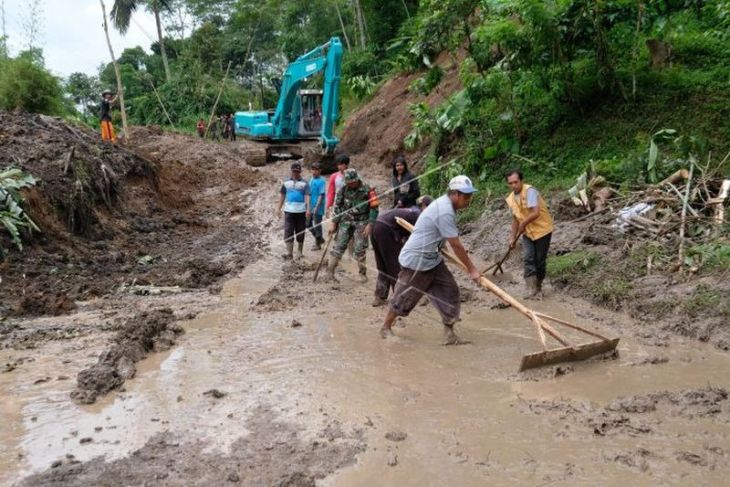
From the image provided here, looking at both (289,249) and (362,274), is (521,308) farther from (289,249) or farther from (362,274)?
(289,249)

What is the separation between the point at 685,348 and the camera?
571 centimetres

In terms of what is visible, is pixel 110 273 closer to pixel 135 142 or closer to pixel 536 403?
pixel 536 403

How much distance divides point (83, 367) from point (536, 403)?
12.1ft

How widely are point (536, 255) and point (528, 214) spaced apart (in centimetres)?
50

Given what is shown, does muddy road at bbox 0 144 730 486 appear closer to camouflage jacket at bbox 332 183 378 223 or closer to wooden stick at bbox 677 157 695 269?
wooden stick at bbox 677 157 695 269

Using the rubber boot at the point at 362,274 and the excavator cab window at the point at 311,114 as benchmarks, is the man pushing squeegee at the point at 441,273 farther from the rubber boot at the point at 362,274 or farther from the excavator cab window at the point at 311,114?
the excavator cab window at the point at 311,114

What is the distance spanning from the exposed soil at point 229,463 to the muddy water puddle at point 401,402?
0.11 meters

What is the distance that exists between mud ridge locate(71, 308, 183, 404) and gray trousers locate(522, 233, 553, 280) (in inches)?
156

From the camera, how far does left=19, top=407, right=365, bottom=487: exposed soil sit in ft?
11.9

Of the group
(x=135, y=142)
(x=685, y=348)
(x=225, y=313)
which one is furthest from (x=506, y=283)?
(x=135, y=142)

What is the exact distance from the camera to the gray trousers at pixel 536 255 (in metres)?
7.45

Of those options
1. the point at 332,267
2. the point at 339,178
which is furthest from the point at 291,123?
the point at 332,267

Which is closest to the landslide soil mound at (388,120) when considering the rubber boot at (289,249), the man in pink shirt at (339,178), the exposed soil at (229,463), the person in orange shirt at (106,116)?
the rubber boot at (289,249)

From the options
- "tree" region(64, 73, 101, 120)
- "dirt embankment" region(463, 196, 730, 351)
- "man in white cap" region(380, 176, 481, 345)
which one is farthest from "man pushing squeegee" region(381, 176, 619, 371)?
"tree" region(64, 73, 101, 120)
